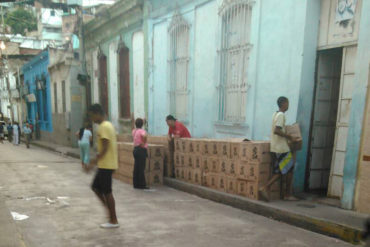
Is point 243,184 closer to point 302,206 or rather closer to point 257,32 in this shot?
point 302,206

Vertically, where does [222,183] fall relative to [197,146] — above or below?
below

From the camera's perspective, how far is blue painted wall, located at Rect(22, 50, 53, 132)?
867 inches

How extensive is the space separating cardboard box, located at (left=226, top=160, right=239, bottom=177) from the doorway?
137 cm

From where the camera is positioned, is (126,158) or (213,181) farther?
(126,158)

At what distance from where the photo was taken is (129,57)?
38.3 feet

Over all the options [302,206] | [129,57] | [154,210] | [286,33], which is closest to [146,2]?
[129,57]

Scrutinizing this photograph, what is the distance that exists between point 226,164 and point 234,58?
2.61 m

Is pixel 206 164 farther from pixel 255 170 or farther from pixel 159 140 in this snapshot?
pixel 159 140

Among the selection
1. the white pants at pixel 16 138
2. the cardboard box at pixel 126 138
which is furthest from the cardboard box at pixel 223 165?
the white pants at pixel 16 138

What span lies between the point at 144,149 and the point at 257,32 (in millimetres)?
3486

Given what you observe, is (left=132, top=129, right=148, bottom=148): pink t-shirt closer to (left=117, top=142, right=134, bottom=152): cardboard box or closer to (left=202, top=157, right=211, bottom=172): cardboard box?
(left=117, top=142, right=134, bottom=152): cardboard box

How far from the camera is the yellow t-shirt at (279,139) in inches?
194

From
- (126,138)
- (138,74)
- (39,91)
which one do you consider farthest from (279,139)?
(39,91)

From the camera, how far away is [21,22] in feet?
156
